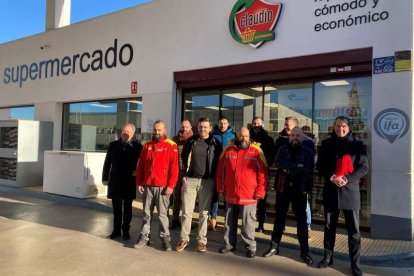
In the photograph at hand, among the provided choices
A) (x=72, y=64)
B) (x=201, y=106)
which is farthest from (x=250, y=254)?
(x=72, y=64)

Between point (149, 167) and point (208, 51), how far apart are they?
12.3ft

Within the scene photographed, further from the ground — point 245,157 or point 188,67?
point 188,67

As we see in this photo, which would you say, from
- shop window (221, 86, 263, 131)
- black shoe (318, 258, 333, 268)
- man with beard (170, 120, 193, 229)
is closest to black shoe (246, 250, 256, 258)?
black shoe (318, 258, 333, 268)

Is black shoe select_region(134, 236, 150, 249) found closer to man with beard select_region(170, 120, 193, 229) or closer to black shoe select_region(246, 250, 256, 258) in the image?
man with beard select_region(170, 120, 193, 229)

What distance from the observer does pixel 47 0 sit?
12930mm

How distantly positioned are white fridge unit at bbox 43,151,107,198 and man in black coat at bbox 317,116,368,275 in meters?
5.95

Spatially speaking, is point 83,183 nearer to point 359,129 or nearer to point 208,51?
point 208,51

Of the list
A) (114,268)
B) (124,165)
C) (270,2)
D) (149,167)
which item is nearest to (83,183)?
(124,165)

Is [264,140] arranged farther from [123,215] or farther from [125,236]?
[125,236]

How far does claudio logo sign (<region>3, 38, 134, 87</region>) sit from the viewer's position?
10.2 metres

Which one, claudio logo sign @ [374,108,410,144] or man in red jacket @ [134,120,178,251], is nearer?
man in red jacket @ [134,120,178,251]

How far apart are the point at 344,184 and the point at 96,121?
8009 millimetres

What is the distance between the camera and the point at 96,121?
11.1m

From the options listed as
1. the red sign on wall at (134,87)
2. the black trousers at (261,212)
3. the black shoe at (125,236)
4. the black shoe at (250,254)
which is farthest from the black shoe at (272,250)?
the red sign on wall at (134,87)
